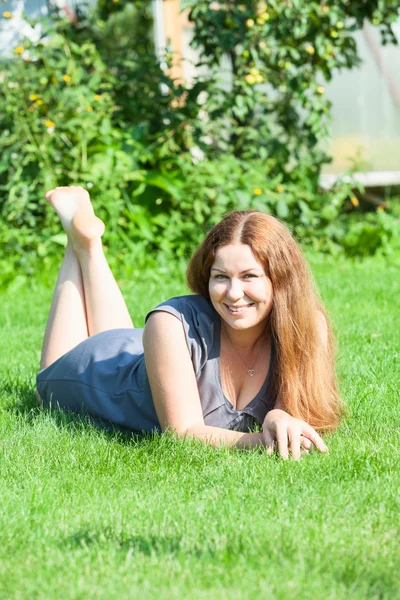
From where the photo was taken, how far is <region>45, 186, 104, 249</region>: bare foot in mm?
4188

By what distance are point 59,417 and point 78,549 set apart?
1436 millimetres

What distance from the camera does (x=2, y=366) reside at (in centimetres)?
468

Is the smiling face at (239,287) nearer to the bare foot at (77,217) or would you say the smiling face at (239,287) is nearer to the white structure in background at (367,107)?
Answer: the bare foot at (77,217)

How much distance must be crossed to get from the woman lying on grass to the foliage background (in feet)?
11.7

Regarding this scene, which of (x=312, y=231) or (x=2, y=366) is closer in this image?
(x=2, y=366)

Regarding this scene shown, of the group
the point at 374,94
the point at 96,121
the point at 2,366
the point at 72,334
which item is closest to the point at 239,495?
the point at 72,334

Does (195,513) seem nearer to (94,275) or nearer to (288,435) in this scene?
(288,435)

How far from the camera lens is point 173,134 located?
7.63 m

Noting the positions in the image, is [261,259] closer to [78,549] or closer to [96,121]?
[78,549]

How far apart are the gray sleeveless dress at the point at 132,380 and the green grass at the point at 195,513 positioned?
0.12 metres

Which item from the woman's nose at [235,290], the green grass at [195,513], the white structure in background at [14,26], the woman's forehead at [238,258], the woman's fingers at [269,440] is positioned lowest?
the green grass at [195,513]

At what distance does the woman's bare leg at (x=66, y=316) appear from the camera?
4.15m

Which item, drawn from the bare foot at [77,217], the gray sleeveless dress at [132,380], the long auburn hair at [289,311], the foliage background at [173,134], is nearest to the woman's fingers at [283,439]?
the long auburn hair at [289,311]

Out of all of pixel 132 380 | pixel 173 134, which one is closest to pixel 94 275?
pixel 132 380
